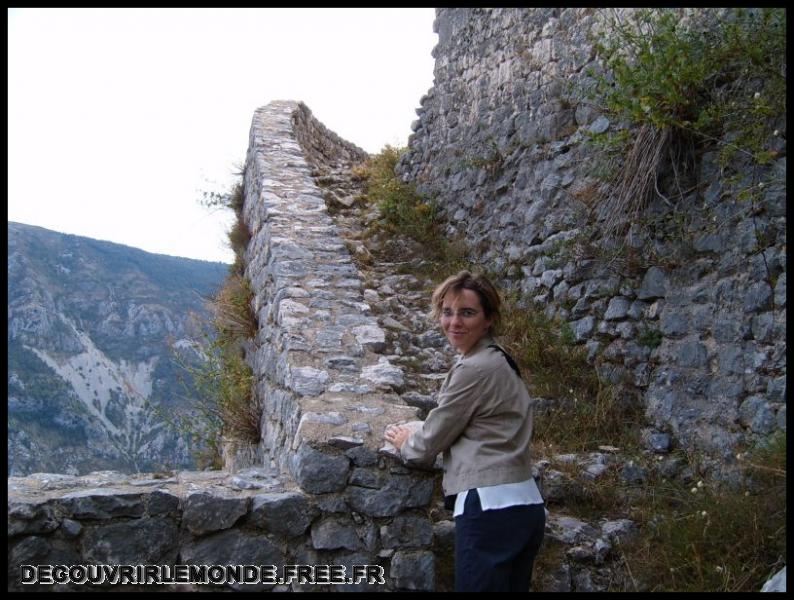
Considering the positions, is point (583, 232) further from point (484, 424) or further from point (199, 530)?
point (199, 530)

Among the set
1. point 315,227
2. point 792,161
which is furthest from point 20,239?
point 792,161

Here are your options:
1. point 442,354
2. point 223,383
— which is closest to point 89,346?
point 223,383

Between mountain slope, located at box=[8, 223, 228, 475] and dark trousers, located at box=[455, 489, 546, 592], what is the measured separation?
5.69 m

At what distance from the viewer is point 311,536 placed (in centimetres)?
266

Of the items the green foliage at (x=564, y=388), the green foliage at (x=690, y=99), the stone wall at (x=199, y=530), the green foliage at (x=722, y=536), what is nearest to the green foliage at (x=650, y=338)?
the green foliage at (x=564, y=388)

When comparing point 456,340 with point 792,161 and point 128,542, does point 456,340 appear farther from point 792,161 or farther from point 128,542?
point 792,161

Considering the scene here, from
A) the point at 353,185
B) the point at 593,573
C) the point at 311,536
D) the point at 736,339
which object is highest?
the point at 353,185

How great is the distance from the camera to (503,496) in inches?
81.4

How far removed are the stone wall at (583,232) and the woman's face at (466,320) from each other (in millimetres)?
1717

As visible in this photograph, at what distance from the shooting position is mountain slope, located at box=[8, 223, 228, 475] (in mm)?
10258

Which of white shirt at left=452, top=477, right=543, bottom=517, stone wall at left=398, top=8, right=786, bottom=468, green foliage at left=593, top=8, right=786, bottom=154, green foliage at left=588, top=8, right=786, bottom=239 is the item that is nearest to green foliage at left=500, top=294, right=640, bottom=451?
stone wall at left=398, top=8, right=786, bottom=468

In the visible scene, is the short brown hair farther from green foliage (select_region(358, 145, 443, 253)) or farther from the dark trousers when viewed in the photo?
green foliage (select_region(358, 145, 443, 253))

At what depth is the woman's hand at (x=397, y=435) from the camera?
273 cm

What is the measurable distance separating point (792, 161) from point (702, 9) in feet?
5.01
